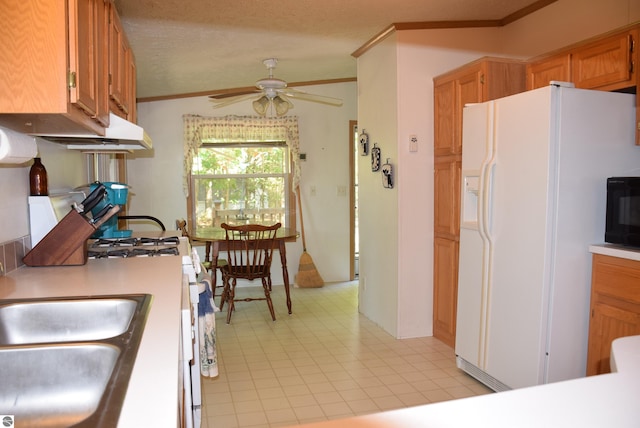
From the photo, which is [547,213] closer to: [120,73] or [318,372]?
[318,372]

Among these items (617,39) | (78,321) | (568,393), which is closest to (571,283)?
(617,39)

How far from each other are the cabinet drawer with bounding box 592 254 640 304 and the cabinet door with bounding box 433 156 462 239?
1.06m

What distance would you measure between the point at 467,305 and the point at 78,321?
2.26 meters

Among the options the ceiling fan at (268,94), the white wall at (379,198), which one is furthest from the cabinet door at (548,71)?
the ceiling fan at (268,94)

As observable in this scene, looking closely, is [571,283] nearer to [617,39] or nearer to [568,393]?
[617,39]

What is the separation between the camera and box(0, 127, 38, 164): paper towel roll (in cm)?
155

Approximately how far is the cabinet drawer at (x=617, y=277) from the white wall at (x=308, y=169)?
369 centimetres

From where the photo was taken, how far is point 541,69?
3014 millimetres

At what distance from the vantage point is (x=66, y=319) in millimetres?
→ 1443

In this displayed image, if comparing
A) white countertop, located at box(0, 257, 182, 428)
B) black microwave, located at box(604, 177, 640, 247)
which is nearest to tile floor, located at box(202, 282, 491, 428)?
white countertop, located at box(0, 257, 182, 428)

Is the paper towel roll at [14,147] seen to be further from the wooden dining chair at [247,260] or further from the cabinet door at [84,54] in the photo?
the wooden dining chair at [247,260]

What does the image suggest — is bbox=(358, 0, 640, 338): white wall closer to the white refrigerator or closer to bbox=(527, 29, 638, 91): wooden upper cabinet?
bbox=(527, 29, 638, 91): wooden upper cabinet

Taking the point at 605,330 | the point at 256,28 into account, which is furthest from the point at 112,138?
the point at 605,330

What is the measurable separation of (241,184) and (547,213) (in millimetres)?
3917
